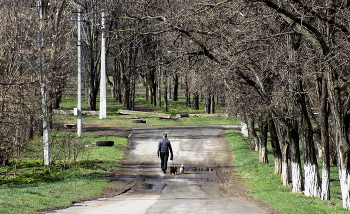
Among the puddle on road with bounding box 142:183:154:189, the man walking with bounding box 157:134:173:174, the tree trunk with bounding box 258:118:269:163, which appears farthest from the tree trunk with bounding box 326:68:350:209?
the man walking with bounding box 157:134:173:174

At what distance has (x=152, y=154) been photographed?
27.5 m

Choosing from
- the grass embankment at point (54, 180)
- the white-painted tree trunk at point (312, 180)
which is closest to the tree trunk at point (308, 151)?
the white-painted tree trunk at point (312, 180)

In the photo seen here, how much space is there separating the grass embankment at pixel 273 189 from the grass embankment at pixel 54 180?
5.58 m

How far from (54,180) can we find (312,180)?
960cm

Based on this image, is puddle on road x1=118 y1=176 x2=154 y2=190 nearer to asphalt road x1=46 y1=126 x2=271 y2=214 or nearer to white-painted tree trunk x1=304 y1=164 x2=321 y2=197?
asphalt road x1=46 y1=126 x2=271 y2=214

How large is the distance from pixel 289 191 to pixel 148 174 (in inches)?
259

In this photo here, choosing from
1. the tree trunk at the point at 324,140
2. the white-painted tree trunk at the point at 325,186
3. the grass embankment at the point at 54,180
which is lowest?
the grass embankment at the point at 54,180

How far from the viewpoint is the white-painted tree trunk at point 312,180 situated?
15555mm

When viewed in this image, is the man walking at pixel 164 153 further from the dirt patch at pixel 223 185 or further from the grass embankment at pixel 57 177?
the grass embankment at pixel 57 177

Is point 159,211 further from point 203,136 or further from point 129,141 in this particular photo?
point 203,136

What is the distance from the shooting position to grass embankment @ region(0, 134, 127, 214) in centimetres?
1382

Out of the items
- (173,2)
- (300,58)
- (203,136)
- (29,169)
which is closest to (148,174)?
(29,169)

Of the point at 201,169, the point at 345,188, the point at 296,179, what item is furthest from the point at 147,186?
the point at 345,188

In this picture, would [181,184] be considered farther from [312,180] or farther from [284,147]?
[312,180]
